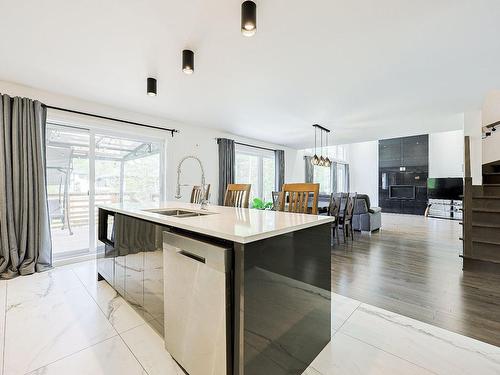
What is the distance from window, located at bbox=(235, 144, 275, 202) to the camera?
599 cm

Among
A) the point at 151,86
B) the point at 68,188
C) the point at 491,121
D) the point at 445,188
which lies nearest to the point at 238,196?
the point at 151,86

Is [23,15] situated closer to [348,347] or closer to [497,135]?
[348,347]

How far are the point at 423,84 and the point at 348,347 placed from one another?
3.00 metres

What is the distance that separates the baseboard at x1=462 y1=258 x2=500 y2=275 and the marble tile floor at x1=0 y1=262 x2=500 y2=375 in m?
1.83

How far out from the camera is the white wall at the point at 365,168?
10078mm

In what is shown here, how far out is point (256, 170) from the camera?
6465 millimetres

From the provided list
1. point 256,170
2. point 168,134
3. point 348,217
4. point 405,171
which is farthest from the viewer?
point 405,171

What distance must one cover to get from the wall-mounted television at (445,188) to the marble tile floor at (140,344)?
801 cm

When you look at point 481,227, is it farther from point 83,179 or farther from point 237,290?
point 83,179

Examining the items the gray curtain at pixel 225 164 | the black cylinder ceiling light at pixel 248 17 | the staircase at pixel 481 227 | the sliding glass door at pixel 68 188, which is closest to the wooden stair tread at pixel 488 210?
the staircase at pixel 481 227

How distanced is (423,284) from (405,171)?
794cm

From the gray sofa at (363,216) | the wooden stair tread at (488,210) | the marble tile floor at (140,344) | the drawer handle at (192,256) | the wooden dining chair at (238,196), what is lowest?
the marble tile floor at (140,344)

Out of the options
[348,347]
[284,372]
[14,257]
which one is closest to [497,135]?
[348,347]

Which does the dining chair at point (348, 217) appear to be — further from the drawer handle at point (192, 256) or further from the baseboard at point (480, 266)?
the drawer handle at point (192, 256)
